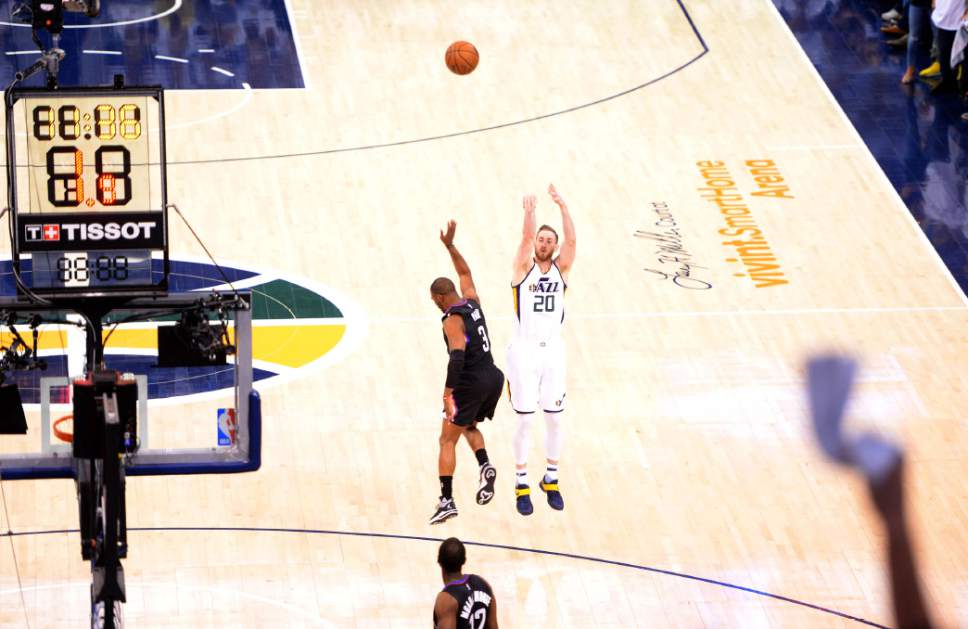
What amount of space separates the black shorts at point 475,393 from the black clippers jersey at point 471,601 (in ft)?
9.88

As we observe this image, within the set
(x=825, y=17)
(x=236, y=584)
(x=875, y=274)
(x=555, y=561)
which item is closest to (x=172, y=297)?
(x=236, y=584)

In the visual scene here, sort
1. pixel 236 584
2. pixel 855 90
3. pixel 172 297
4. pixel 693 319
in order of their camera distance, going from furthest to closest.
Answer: pixel 855 90
pixel 693 319
pixel 236 584
pixel 172 297

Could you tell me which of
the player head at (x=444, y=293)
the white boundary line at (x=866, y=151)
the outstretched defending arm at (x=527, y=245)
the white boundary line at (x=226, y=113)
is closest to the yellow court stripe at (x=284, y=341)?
the player head at (x=444, y=293)

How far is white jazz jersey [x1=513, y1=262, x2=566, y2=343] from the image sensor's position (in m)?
11.2

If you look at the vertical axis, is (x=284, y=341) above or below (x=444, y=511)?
above

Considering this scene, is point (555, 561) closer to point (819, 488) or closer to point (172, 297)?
point (819, 488)

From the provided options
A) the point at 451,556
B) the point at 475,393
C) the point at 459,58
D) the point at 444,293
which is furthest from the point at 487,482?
the point at 459,58

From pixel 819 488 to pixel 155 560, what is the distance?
570cm

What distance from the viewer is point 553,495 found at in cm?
1199

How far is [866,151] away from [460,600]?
519 inches

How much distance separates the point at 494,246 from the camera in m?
16.7

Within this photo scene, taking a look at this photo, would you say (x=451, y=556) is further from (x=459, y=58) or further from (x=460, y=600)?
(x=459, y=58)
